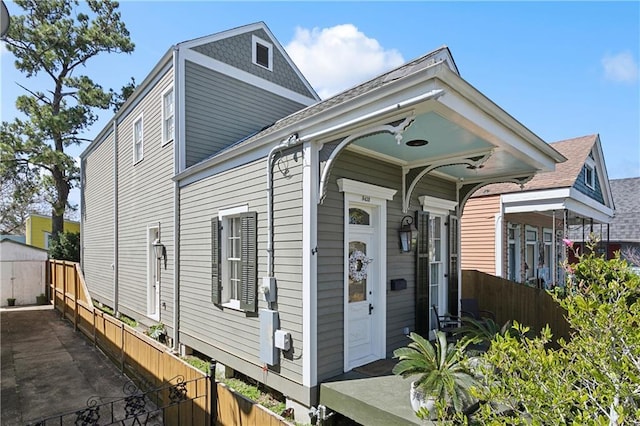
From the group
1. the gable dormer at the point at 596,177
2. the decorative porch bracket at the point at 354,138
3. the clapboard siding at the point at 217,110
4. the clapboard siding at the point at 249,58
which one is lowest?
the decorative porch bracket at the point at 354,138

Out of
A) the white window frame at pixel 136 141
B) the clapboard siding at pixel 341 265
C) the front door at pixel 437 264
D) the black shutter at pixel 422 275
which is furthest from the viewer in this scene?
the white window frame at pixel 136 141

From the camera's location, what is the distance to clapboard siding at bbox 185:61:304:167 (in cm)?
821

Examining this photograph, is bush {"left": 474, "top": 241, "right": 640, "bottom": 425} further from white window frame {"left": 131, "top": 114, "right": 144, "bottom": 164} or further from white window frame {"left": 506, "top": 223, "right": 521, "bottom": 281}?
white window frame {"left": 131, "top": 114, "right": 144, "bottom": 164}

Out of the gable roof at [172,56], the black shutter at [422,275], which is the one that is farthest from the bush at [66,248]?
the black shutter at [422,275]

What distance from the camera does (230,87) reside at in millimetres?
9102

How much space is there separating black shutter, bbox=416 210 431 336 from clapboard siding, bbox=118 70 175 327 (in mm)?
5101

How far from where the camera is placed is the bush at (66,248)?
55.2 ft

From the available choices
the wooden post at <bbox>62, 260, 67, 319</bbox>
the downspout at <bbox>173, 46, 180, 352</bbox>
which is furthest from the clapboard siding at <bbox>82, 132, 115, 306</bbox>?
the downspout at <bbox>173, 46, 180, 352</bbox>

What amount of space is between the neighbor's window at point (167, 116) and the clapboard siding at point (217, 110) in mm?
622

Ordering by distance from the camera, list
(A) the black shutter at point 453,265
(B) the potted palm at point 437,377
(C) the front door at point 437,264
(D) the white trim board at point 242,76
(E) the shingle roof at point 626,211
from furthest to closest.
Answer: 1. (E) the shingle roof at point 626,211
2. (D) the white trim board at point 242,76
3. (A) the black shutter at point 453,265
4. (C) the front door at point 437,264
5. (B) the potted palm at point 437,377

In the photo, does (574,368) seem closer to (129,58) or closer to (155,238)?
(155,238)

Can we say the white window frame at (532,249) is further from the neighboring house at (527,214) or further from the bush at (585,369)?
the bush at (585,369)

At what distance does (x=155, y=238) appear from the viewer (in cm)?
932

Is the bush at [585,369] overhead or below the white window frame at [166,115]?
below
